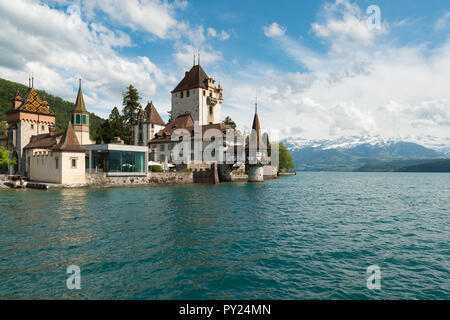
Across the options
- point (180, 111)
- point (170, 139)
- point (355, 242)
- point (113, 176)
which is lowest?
point (355, 242)

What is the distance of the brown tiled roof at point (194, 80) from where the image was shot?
8012cm

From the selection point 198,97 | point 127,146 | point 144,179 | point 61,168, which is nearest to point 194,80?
point 198,97

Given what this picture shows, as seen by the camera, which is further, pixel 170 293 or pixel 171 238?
pixel 171 238

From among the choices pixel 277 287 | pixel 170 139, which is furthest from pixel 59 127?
pixel 277 287

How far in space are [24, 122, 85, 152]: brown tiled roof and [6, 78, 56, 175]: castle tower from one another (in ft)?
5.94

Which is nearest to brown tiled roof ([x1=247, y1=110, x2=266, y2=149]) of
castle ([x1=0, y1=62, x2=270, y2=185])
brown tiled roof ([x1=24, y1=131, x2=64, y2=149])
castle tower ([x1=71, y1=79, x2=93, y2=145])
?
castle ([x1=0, y1=62, x2=270, y2=185])

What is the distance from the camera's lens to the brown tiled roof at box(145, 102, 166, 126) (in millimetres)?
76938

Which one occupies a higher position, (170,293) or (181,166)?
(181,166)

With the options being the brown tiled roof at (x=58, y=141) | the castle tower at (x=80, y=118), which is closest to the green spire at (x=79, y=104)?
the castle tower at (x=80, y=118)

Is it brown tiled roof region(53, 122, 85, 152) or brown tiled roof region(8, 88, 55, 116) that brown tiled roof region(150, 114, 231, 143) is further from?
brown tiled roof region(53, 122, 85, 152)

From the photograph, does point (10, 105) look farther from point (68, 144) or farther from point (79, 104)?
point (68, 144)

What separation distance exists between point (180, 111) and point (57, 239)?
227ft
